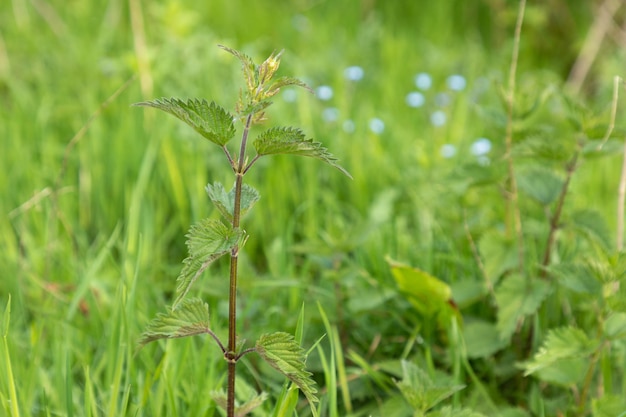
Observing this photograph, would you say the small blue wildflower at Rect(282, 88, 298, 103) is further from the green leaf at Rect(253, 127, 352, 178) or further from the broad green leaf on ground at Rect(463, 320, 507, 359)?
the green leaf at Rect(253, 127, 352, 178)

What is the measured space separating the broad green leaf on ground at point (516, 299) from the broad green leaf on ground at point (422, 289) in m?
0.13

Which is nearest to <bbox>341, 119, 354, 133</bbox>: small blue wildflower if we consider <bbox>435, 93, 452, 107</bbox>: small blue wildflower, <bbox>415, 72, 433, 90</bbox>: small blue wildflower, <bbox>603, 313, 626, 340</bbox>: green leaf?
<bbox>415, 72, 433, 90</bbox>: small blue wildflower

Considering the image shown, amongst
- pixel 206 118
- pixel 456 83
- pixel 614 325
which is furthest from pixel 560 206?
pixel 456 83

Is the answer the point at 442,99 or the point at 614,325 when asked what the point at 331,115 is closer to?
the point at 442,99

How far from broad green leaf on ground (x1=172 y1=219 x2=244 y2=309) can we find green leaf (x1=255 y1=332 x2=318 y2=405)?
16cm

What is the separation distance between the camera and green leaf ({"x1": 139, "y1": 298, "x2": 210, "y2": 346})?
120 centimetres

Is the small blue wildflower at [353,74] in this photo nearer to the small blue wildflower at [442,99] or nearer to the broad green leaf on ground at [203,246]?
the small blue wildflower at [442,99]

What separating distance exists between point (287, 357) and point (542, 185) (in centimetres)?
91

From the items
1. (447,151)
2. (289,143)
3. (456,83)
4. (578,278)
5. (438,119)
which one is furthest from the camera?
(456,83)

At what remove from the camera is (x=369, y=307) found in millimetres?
1852

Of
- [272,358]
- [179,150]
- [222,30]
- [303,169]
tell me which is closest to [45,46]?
[222,30]

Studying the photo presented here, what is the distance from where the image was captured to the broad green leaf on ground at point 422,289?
5.87ft

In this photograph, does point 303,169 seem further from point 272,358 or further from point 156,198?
point 272,358

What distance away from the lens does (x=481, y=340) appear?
71.4 inches
